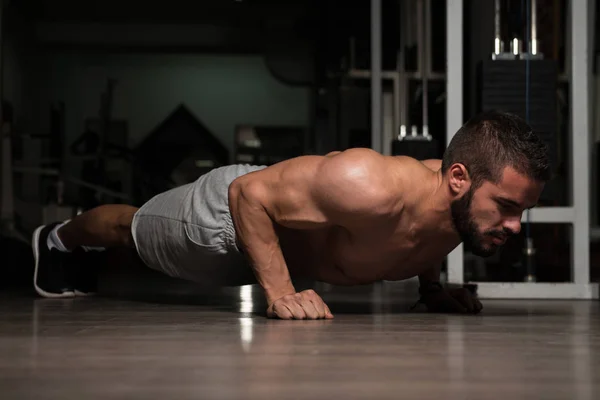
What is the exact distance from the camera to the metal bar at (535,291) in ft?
8.91

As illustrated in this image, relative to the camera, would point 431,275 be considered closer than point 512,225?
No

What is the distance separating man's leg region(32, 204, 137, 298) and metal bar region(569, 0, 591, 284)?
1329 mm

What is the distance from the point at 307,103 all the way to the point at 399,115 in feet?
1.93

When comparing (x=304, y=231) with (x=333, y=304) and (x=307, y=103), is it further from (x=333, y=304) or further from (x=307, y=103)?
(x=307, y=103)

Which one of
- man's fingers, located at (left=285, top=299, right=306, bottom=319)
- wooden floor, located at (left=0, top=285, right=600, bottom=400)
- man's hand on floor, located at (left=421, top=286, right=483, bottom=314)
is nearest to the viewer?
wooden floor, located at (left=0, top=285, right=600, bottom=400)

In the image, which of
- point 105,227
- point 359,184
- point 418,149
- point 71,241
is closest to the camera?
point 359,184

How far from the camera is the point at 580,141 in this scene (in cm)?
273

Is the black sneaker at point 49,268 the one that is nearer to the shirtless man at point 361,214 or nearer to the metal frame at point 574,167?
the shirtless man at point 361,214

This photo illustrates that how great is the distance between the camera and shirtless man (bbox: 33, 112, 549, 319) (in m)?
1.73

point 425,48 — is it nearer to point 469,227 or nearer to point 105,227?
point 105,227

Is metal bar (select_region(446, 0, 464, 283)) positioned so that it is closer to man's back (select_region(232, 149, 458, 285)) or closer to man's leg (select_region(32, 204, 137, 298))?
man's back (select_region(232, 149, 458, 285))

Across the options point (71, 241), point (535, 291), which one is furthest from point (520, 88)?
point (71, 241)

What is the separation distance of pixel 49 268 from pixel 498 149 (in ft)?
4.46

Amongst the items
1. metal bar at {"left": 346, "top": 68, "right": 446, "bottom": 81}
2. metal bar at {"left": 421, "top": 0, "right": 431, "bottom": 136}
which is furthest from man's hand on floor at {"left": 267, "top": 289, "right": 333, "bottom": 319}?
metal bar at {"left": 346, "top": 68, "right": 446, "bottom": 81}
